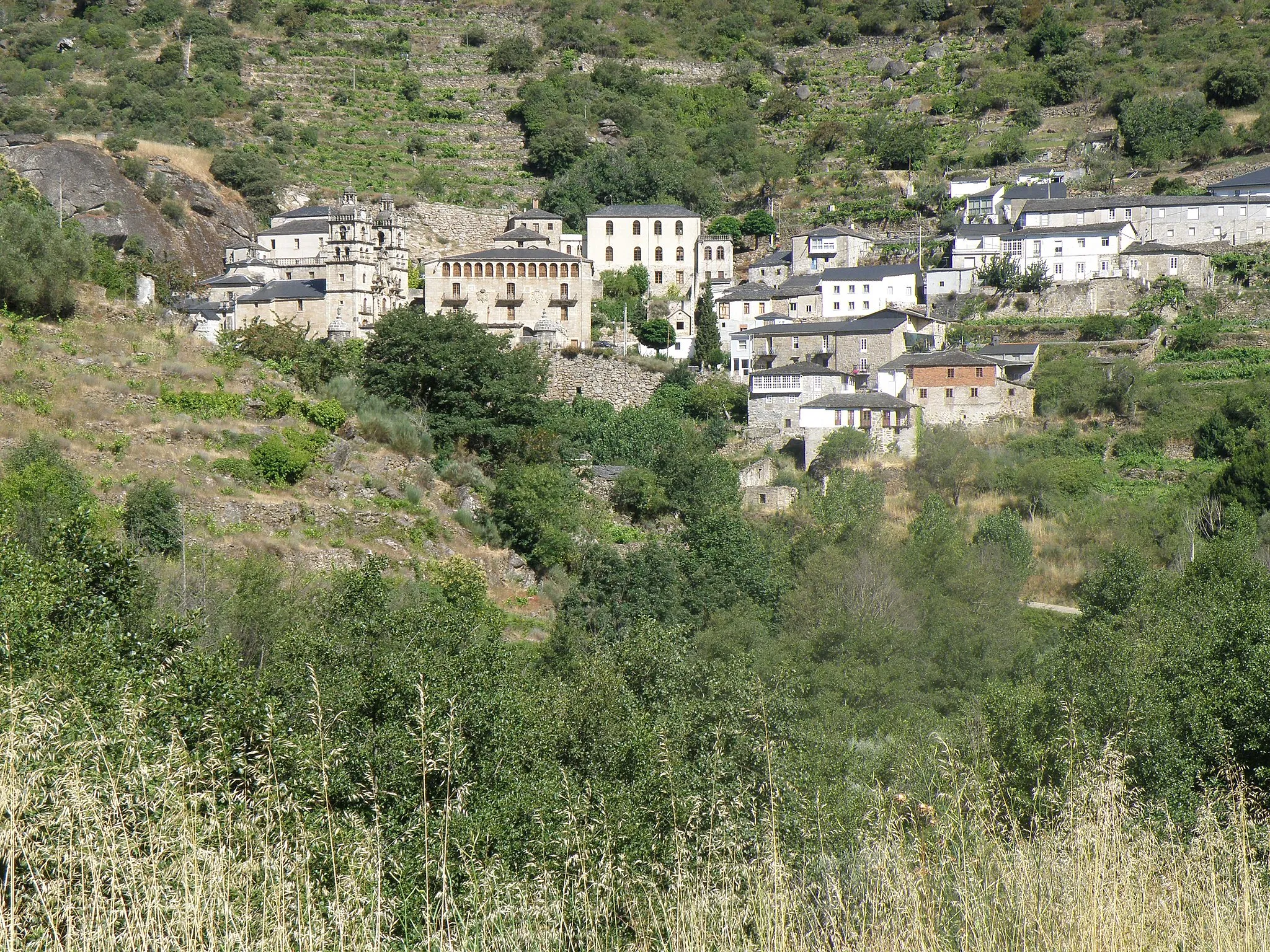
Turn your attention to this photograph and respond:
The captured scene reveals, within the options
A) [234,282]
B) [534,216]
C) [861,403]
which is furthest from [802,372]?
[234,282]

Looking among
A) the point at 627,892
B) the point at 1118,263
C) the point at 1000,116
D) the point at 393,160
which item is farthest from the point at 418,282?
the point at 627,892

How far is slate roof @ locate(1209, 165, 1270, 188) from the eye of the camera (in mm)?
57062

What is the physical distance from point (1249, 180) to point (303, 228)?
37.5 m

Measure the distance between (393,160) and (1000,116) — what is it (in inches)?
1246

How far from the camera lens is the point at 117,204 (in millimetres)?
54375

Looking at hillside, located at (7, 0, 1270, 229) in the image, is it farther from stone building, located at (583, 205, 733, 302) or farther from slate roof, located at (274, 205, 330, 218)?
stone building, located at (583, 205, 733, 302)

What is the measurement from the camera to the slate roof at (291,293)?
4512 centimetres

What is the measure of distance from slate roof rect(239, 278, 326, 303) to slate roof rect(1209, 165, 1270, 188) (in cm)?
3611

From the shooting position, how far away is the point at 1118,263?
2111 inches

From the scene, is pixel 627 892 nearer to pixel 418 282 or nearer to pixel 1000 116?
pixel 418 282

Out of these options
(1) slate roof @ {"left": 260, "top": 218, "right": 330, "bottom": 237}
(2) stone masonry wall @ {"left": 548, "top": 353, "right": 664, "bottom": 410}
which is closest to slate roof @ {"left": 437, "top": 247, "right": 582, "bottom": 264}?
(2) stone masonry wall @ {"left": 548, "top": 353, "right": 664, "bottom": 410}

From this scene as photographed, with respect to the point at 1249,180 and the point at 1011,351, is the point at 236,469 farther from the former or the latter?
the point at 1249,180

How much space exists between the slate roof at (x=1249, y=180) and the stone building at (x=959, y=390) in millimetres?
18175

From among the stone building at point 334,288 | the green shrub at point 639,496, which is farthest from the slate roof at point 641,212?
the green shrub at point 639,496
